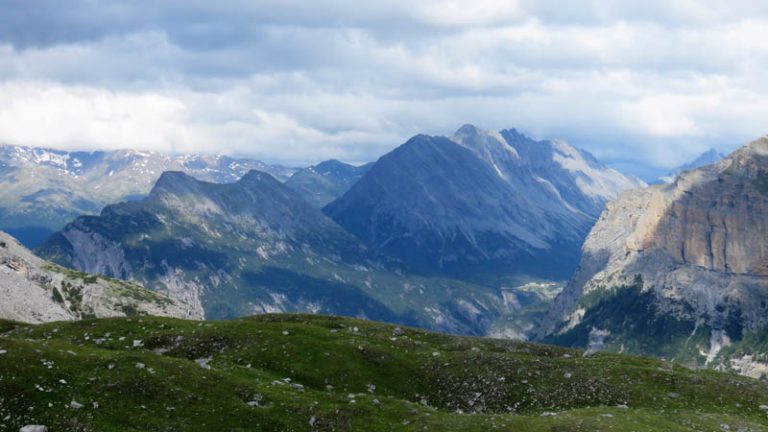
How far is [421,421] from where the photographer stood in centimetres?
5550

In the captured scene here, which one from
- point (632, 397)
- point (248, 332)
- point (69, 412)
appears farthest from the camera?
point (248, 332)

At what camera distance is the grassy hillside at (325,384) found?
53.1 metres

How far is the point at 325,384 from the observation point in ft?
228

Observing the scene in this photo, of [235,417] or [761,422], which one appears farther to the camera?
[761,422]

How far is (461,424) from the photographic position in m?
55.1

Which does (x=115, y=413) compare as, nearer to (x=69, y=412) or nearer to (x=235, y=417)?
(x=69, y=412)

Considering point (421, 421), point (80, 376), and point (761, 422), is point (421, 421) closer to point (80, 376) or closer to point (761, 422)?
point (80, 376)

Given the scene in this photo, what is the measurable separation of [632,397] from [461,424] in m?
22.7

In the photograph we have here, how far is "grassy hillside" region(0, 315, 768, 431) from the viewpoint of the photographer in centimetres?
5309

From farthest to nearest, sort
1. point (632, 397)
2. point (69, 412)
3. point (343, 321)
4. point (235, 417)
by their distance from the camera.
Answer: point (343, 321) → point (632, 397) → point (235, 417) → point (69, 412)

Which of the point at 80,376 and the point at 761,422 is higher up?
the point at 80,376

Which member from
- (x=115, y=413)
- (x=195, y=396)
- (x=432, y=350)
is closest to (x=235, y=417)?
(x=195, y=396)

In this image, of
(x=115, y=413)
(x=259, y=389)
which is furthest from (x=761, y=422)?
(x=115, y=413)

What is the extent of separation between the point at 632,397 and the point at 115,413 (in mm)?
47133
